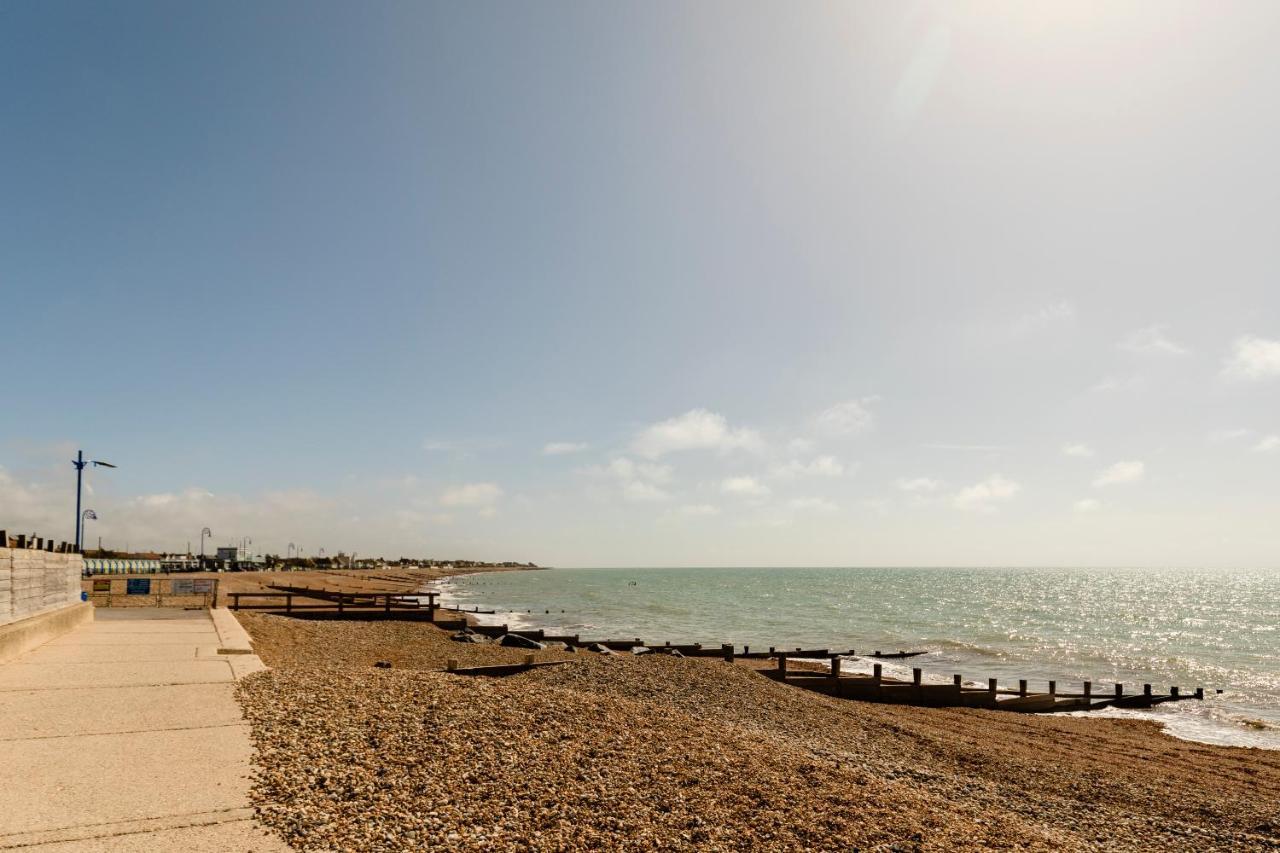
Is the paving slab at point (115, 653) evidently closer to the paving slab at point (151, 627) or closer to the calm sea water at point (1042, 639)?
the paving slab at point (151, 627)

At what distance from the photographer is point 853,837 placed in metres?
7.95

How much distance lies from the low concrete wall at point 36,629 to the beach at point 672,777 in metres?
4.72

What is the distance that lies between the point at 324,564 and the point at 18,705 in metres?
175

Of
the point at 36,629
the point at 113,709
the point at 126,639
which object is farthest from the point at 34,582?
the point at 113,709

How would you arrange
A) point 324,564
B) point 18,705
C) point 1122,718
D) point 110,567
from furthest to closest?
point 324,564 < point 110,567 < point 1122,718 < point 18,705

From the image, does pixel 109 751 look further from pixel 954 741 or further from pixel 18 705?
pixel 954 741

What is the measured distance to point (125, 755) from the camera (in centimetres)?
789

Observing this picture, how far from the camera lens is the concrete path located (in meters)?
5.91

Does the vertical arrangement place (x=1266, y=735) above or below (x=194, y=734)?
below

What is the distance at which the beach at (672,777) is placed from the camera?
7082 mm

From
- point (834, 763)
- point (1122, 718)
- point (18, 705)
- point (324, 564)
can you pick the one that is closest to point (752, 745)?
point (834, 763)

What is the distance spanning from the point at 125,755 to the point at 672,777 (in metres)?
6.24

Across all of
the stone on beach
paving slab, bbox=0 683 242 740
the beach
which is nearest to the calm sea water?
the beach

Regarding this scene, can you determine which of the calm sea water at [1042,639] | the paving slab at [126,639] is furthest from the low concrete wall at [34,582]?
the calm sea water at [1042,639]
